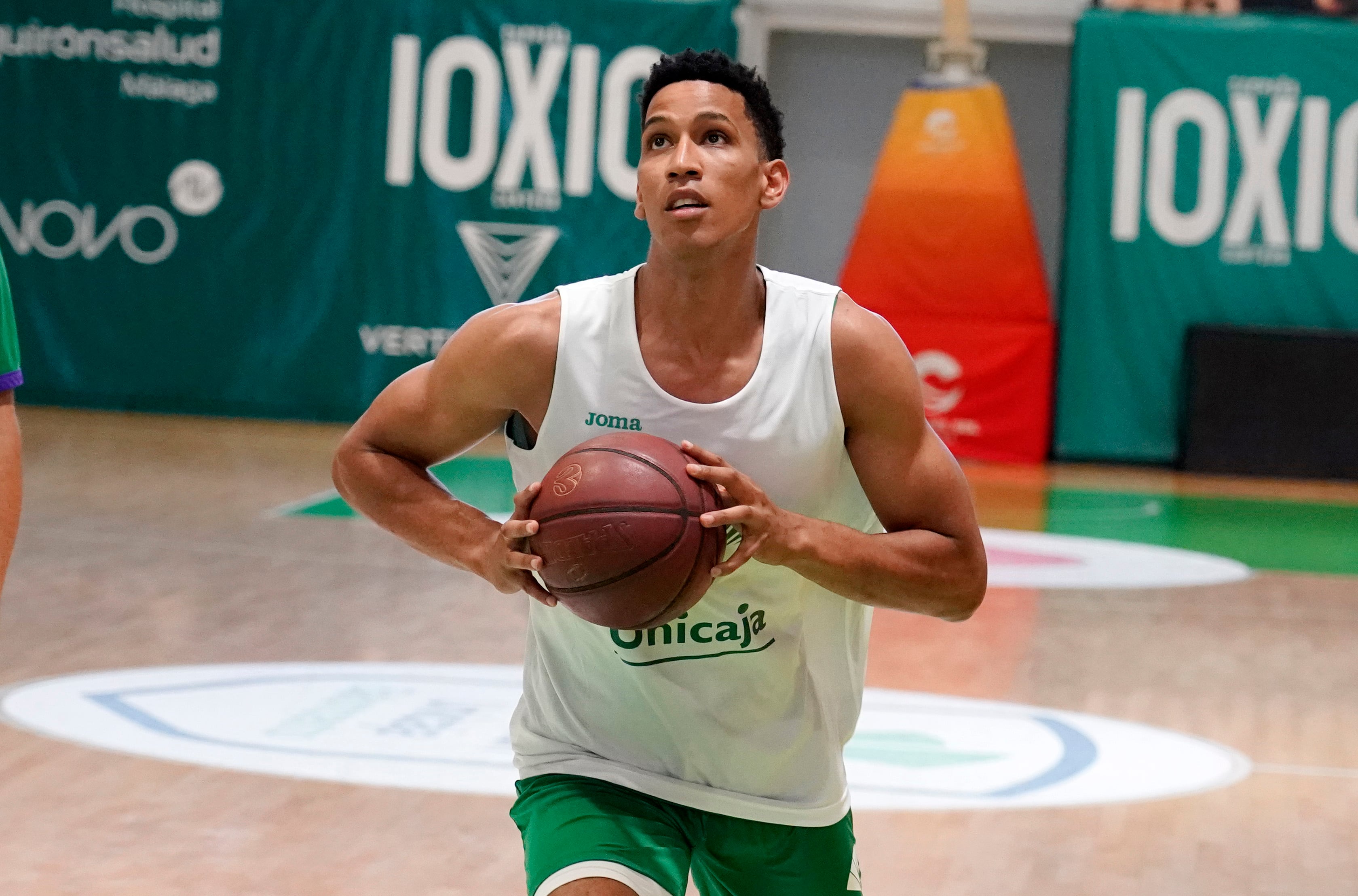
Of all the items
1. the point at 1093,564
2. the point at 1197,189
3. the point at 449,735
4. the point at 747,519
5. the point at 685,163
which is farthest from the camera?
the point at 1197,189

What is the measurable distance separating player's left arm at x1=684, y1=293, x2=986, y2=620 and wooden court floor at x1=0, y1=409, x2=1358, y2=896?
5.87 ft

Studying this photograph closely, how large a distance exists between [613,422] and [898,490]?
0.44 meters

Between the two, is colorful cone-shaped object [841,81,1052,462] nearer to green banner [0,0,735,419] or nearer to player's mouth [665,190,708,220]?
green banner [0,0,735,419]

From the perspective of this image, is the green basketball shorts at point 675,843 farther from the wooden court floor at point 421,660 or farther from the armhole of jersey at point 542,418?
the wooden court floor at point 421,660

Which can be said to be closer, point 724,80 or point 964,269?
point 724,80

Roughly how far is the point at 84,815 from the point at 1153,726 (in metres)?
3.38

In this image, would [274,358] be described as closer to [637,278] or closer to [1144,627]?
[1144,627]

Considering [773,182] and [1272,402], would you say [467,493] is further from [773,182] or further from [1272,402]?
[773,182]

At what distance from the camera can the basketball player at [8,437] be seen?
2363 millimetres

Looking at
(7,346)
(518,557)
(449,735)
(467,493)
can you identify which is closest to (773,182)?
(518,557)

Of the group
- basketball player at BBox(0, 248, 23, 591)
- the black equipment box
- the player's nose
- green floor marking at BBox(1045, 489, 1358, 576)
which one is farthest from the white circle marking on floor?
basketball player at BBox(0, 248, 23, 591)

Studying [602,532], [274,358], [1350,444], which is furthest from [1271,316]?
[602,532]

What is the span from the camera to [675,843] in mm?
2574

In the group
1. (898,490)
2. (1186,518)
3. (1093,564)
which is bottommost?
(1186,518)
